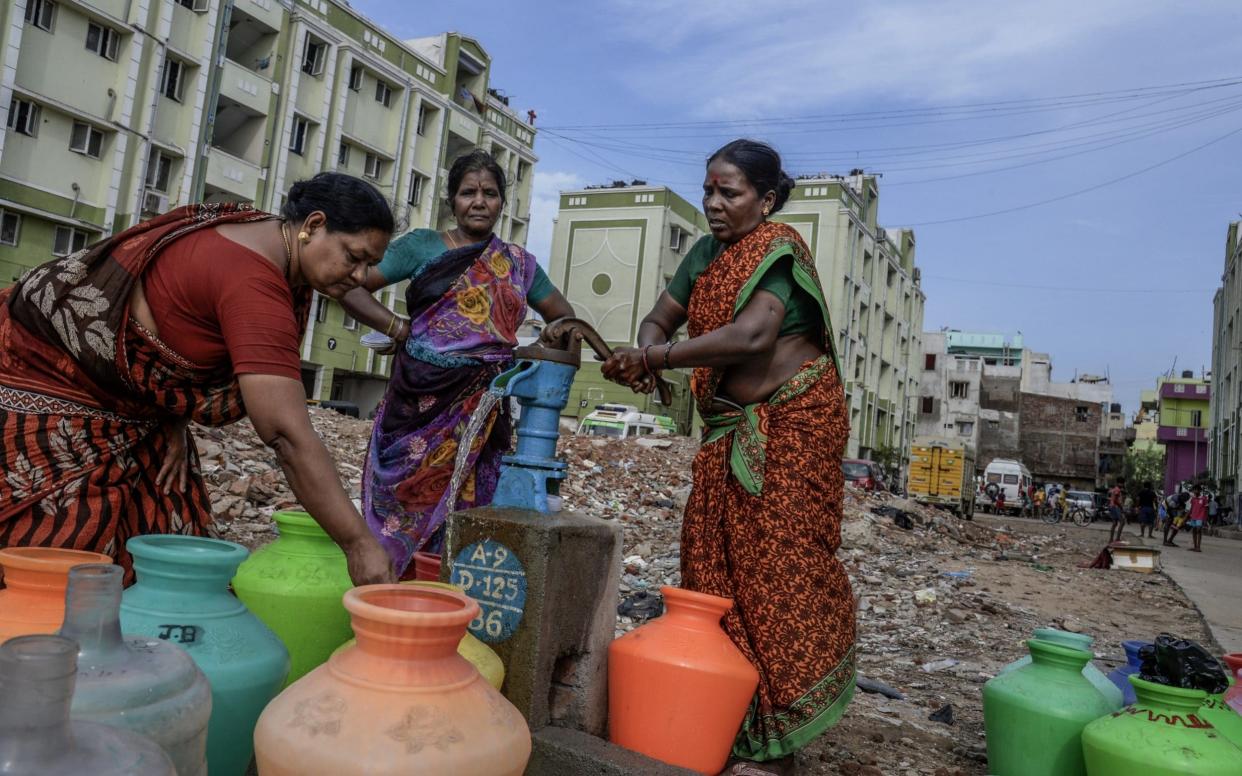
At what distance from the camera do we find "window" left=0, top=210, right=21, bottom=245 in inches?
656

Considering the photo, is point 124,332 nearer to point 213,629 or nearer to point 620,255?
point 213,629

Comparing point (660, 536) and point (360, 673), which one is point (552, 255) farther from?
point (360, 673)

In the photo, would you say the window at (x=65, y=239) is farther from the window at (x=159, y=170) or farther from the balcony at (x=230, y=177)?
the balcony at (x=230, y=177)

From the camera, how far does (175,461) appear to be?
2.26 metres

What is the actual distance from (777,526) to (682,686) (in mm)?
548

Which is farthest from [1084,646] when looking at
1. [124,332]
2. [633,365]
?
[124,332]

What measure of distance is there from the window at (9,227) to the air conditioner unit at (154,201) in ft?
8.86

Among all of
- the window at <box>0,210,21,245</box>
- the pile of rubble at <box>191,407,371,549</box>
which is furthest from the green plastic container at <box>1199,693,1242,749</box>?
the window at <box>0,210,21,245</box>

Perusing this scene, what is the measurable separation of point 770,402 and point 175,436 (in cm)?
157

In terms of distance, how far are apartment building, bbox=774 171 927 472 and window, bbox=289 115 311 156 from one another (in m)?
15.7

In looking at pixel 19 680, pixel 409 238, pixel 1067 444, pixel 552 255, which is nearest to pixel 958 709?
pixel 409 238

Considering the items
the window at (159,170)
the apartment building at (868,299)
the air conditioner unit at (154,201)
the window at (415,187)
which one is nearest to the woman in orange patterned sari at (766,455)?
the air conditioner unit at (154,201)

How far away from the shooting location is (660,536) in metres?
9.48

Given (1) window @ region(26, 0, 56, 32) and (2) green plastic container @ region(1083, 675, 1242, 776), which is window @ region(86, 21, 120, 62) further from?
(2) green plastic container @ region(1083, 675, 1242, 776)
